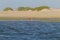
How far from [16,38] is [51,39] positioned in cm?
284

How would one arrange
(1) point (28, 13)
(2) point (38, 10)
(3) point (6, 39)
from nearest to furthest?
(3) point (6, 39) < (1) point (28, 13) < (2) point (38, 10)

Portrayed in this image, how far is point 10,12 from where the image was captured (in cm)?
8362

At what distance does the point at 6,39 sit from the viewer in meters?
25.6

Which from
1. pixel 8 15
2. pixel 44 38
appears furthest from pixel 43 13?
pixel 44 38

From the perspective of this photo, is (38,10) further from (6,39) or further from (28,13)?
→ (6,39)

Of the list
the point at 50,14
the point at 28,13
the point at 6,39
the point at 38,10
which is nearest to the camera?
the point at 6,39

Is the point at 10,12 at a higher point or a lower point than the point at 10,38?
higher

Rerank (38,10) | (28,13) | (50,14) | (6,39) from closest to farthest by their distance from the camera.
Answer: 1. (6,39)
2. (50,14)
3. (28,13)
4. (38,10)

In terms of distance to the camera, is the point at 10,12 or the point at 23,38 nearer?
the point at 23,38

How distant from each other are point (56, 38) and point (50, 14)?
49.6 m

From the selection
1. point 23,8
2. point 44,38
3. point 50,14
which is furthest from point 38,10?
point 44,38

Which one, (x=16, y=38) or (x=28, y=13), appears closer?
(x=16, y=38)

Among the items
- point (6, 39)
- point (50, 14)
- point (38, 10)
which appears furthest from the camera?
point (38, 10)

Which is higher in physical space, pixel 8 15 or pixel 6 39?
pixel 8 15
